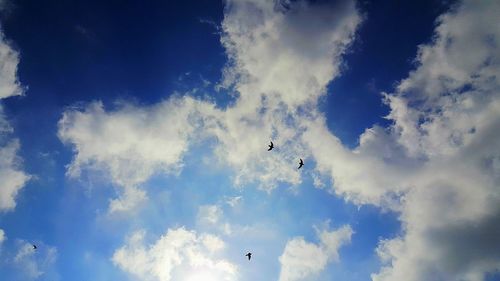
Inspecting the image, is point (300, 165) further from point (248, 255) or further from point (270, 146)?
point (248, 255)

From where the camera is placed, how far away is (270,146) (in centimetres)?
5425

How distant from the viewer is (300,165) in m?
52.9

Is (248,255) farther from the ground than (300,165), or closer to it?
closer to it

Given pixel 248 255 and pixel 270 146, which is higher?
pixel 270 146

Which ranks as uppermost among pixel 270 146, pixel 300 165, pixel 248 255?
pixel 270 146

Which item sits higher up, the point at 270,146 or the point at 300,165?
the point at 270,146

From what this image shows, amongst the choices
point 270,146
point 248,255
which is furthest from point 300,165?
point 248,255

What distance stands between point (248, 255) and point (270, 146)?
2162cm

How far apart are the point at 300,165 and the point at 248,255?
20313mm
